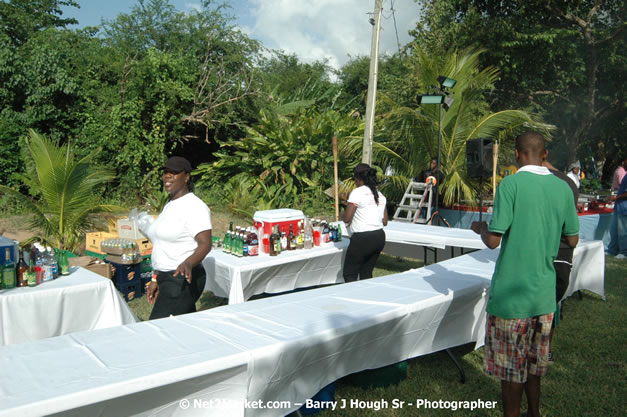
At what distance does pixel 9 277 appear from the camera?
3.76 metres

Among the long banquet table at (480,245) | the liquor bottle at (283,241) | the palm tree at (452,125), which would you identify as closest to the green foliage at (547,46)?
the palm tree at (452,125)

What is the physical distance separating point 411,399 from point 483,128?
10.6 metres

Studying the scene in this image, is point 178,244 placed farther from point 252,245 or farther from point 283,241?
point 283,241

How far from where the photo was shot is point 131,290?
625cm

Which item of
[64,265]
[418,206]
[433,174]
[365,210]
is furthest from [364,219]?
[433,174]

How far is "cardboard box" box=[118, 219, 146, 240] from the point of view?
6.76 m

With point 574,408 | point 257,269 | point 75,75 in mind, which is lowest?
point 574,408

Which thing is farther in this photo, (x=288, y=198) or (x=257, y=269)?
(x=288, y=198)

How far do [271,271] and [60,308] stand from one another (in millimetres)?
2015

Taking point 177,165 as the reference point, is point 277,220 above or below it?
below

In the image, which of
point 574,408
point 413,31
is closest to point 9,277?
point 574,408

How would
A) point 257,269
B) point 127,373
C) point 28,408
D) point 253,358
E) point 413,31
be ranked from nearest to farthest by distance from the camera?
1. point 28,408
2. point 127,373
3. point 253,358
4. point 257,269
5. point 413,31

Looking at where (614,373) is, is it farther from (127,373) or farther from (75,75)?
(75,75)

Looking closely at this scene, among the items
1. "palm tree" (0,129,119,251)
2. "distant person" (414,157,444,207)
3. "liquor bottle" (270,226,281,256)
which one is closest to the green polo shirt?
"liquor bottle" (270,226,281,256)
